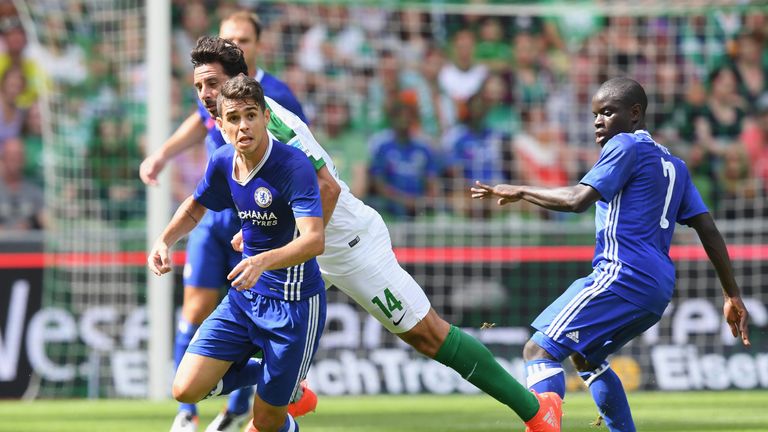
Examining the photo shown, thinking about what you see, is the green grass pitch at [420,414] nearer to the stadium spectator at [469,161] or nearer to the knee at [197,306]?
→ the knee at [197,306]

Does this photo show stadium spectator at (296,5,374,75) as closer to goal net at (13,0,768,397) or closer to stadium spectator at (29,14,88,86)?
goal net at (13,0,768,397)

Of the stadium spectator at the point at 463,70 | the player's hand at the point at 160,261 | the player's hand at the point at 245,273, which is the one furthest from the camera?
the stadium spectator at the point at 463,70

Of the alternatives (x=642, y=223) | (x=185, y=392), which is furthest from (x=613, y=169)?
(x=185, y=392)

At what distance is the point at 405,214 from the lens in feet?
42.2

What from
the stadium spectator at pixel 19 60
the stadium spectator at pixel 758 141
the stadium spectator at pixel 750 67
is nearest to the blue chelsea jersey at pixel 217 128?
the stadium spectator at pixel 19 60

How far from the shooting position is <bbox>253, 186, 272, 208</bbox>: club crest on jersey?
5539mm

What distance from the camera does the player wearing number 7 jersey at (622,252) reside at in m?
5.95

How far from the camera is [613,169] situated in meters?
5.80

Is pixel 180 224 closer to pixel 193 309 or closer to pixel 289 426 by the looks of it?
pixel 289 426

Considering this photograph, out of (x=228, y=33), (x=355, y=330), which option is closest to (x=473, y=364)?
(x=228, y=33)

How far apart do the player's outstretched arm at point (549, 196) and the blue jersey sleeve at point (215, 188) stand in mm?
1115

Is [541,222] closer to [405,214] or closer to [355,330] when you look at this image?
[405,214]

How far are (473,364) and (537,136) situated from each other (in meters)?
7.70

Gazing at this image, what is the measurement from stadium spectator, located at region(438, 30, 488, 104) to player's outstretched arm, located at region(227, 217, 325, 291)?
8277 mm
